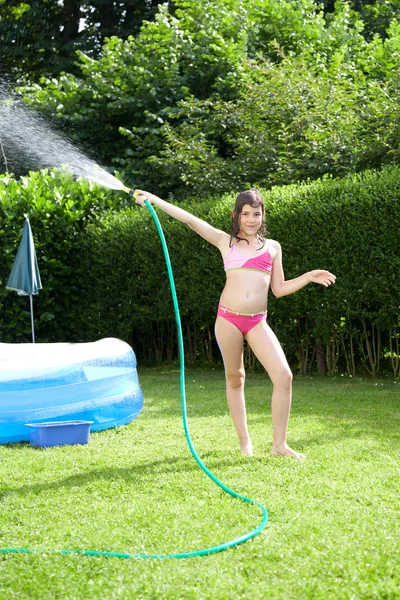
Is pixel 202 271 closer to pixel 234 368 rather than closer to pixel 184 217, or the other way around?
pixel 184 217

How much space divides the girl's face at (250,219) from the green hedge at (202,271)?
408 centimetres

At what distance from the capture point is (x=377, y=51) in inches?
587

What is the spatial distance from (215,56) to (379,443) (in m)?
11.2

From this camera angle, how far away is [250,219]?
494 centimetres

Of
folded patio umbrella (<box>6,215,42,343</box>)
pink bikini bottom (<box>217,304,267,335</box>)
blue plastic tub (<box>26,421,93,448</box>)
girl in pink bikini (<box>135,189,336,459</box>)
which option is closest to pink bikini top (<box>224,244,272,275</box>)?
girl in pink bikini (<box>135,189,336,459</box>)

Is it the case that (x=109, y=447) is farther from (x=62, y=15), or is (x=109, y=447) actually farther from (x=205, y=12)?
(x=62, y=15)

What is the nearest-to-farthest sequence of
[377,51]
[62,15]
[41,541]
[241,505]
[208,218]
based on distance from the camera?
[41,541]
[241,505]
[208,218]
[377,51]
[62,15]

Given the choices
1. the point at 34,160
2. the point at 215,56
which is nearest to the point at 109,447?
the point at 34,160

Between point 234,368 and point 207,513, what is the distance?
54.2 inches

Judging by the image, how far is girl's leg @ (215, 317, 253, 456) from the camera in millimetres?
4949

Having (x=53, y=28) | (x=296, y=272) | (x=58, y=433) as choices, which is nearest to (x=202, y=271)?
(x=296, y=272)

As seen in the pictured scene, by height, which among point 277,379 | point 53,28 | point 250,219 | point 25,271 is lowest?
point 277,379

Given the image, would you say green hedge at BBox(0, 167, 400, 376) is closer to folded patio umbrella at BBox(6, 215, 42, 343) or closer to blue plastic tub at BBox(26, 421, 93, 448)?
folded patio umbrella at BBox(6, 215, 42, 343)

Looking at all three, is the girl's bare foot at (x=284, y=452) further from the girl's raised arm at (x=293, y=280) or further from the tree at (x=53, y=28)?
the tree at (x=53, y=28)
